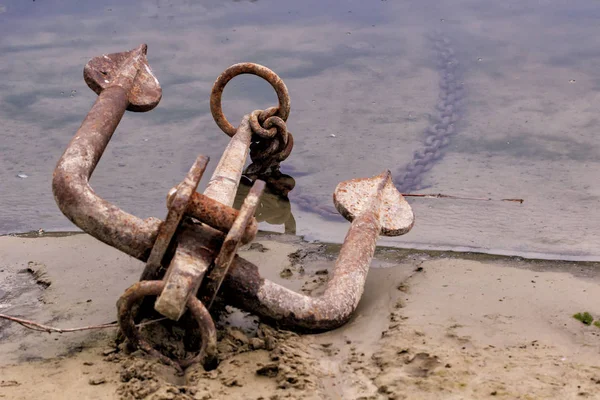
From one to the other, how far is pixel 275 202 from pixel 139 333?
1.97 m

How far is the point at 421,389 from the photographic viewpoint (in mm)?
2525

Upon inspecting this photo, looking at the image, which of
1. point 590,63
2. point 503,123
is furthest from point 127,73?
point 590,63

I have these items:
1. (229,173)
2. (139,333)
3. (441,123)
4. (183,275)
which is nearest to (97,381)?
(139,333)

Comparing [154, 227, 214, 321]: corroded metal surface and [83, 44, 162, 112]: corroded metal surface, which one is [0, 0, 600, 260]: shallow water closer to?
[83, 44, 162, 112]: corroded metal surface

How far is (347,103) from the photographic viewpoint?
18.7 ft

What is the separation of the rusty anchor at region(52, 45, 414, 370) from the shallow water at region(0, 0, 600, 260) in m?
0.69

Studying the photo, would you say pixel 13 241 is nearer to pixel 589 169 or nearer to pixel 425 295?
pixel 425 295

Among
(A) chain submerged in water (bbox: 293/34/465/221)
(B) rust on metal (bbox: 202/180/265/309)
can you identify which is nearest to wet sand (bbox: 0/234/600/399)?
(B) rust on metal (bbox: 202/180/265/309)

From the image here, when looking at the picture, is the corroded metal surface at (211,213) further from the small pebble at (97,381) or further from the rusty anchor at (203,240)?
the small pebble at (97,381)

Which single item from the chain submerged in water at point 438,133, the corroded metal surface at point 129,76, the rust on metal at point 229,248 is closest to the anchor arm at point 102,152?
the corroded metal surface at point 129,76

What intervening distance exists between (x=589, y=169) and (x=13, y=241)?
3139mm

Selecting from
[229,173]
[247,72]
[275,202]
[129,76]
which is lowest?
[275,202]

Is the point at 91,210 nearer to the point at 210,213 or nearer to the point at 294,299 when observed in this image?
the point at 210,213

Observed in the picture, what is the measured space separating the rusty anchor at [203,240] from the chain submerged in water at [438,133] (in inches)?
37.0
